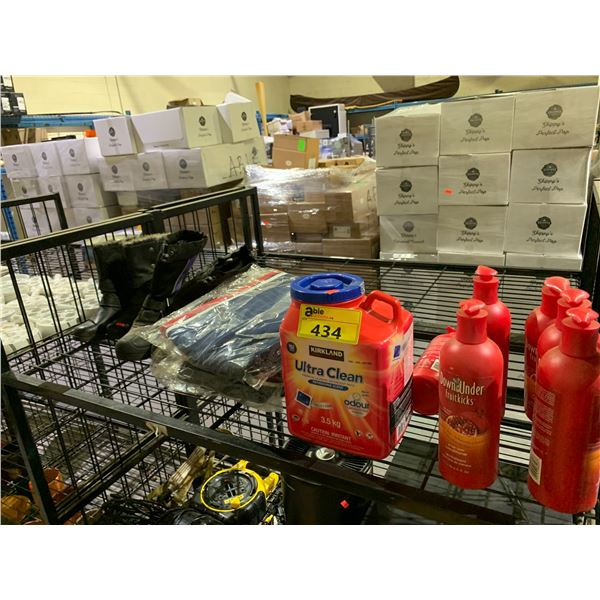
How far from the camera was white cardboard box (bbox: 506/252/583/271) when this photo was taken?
212 centimetres

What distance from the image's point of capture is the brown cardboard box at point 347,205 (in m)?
2.63

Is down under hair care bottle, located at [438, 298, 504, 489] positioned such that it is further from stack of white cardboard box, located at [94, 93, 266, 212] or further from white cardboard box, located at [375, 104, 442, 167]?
stack of white cardboard box, located at [94, 93, 266, 212]

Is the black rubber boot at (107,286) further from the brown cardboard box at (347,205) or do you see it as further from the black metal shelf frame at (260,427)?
the brown cardboard box at (347,205)

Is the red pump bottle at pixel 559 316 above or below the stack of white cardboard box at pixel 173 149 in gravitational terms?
below

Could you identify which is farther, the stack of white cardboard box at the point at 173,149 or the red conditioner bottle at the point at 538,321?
the stack of white cardboard box at the point at 173,149

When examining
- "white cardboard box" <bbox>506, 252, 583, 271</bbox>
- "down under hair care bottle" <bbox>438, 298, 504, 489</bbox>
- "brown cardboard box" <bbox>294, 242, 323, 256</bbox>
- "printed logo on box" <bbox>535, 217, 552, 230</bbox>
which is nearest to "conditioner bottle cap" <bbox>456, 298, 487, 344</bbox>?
"down under hair care bottle" <bbox>438, 298, 504, 489</bbox>

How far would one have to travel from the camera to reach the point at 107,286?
1290 millimetres

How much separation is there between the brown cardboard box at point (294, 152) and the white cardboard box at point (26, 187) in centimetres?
181

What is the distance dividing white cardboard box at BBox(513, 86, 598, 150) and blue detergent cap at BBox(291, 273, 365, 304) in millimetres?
1670

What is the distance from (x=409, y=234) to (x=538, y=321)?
172 centimetres

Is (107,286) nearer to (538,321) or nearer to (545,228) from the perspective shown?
(538,321)

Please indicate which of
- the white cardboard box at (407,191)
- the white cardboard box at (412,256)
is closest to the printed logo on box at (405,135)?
the white cardboard box at (407,191)

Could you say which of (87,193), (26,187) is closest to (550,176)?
(87,193)

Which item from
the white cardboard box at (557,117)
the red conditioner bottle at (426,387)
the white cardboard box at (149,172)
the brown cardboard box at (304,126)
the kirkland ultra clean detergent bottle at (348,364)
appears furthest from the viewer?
the brown cardboard box at (304,126)
